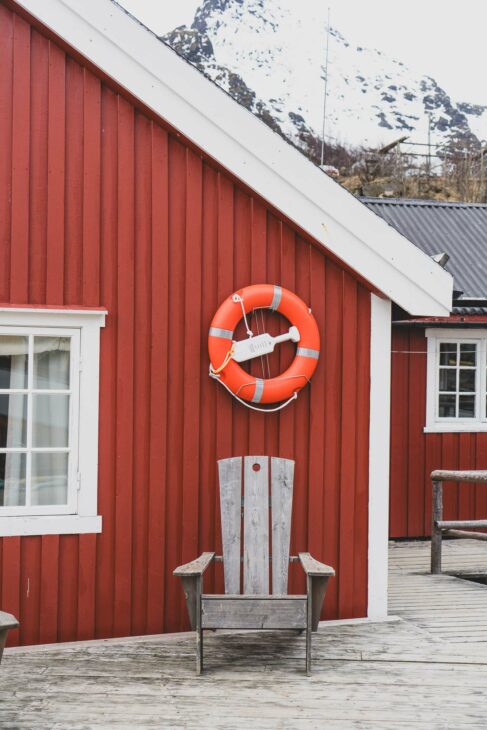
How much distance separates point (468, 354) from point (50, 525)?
5691 mm

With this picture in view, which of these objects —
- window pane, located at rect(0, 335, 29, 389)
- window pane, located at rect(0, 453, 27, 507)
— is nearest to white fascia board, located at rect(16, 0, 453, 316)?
window pane, located at rect(0, 335, 29, 389)

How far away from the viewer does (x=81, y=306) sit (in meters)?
5.17

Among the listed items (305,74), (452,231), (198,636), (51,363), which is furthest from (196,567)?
(305,74)

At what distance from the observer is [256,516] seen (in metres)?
5.18

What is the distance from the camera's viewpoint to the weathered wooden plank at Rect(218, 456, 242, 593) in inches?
201

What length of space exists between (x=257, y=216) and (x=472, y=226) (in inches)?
244

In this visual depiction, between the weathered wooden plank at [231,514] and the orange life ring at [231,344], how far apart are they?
473mm

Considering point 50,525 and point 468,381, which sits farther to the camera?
point 468,381

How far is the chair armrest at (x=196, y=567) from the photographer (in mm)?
4491

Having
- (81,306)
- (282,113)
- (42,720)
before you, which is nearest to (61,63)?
(81,306)

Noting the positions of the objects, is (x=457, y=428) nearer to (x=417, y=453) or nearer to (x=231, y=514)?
(x=417, y=453)

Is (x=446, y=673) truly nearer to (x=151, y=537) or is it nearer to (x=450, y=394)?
(x=151, y=537)

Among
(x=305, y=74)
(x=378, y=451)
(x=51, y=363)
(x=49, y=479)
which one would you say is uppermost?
(x=305, y=74)

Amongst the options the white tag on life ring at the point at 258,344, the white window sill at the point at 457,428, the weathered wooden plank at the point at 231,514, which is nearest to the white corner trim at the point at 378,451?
the white tag on life ring at the point at 258,344
